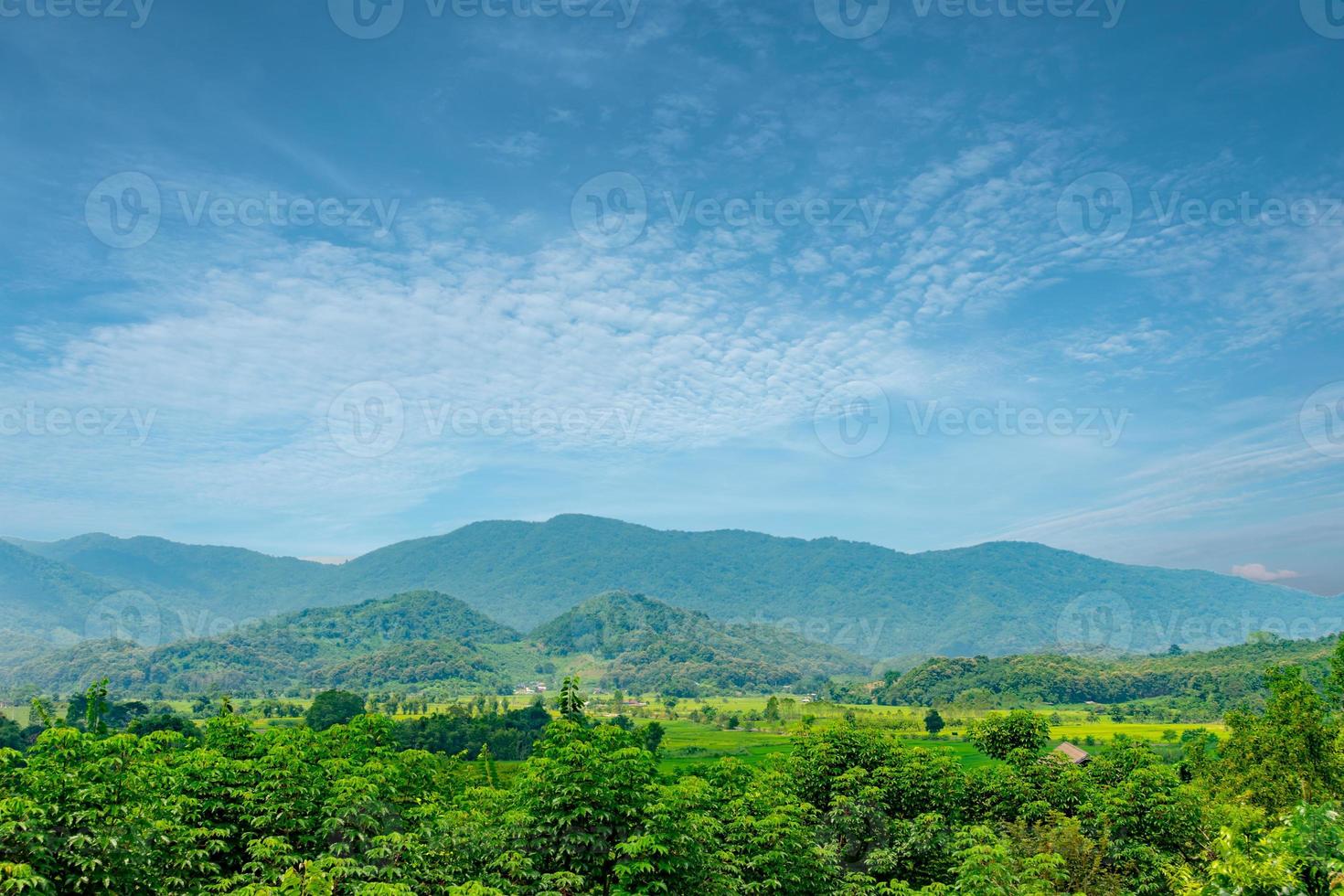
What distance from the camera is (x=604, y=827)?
1409cm

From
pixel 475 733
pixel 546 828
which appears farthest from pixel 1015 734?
pixel 475 733

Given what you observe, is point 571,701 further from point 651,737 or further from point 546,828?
point 651,737

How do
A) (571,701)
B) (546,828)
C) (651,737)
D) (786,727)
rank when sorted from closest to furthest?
(546,828), (571,701), (651,737), (786,727)

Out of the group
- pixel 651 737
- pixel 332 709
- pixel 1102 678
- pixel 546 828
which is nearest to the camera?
pixel 546 828

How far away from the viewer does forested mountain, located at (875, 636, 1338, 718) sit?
127m

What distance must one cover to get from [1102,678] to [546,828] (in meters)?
159

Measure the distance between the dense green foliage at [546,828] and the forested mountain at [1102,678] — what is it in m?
114

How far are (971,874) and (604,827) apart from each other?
737 centimetres

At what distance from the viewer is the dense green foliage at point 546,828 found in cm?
1022

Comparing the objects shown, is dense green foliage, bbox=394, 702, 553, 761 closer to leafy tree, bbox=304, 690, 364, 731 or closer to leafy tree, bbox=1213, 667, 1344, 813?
leafy tree, bbox=304, 690, 364, 731

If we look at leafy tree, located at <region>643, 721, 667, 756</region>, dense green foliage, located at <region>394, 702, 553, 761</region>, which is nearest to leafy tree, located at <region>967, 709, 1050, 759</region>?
leafy tree, located at <region>643, 721, 667, 756</region>

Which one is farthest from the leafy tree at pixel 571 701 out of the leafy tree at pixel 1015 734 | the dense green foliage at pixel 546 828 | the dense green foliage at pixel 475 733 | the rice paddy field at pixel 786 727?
the dense green foliage at pixel 475 733

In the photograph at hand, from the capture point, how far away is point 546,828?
46.2 ft

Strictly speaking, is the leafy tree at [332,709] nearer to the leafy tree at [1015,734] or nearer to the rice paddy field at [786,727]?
the rice paddy field at [786,727]
